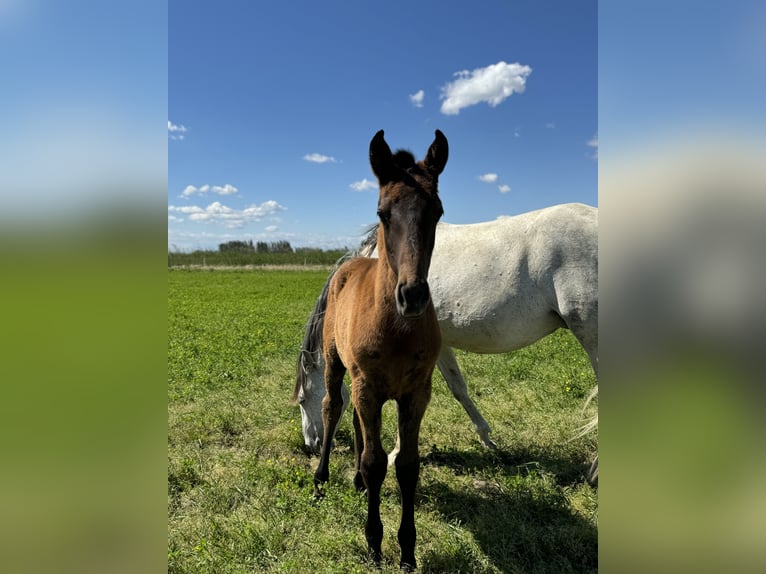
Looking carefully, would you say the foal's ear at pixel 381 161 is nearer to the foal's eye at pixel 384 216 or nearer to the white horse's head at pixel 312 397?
the foal's eye at pixel 384 216

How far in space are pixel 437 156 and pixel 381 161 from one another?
0.40 m

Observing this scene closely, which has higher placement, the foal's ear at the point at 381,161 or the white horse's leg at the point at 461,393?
the foal's ear at the point at 381,161

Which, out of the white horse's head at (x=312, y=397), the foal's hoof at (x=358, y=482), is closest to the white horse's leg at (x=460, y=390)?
the white horse's head at (x=312, y=397)

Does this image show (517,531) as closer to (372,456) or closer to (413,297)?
(372,456)

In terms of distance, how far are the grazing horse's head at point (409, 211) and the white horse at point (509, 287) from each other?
5.61 feet

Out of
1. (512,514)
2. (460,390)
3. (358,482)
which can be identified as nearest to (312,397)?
(358,482)

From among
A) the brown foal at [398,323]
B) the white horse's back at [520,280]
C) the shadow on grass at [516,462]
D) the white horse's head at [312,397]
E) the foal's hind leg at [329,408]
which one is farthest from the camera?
the white horse's head at [312,397]

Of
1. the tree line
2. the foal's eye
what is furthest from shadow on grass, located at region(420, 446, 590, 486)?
the tree line

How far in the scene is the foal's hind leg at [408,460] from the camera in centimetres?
285

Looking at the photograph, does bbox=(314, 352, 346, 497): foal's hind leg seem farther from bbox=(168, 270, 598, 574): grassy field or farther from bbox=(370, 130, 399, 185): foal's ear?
bbox=(370, 130, 399, 185): foal's ear

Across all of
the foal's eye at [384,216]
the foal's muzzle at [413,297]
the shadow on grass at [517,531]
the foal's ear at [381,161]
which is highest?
the foal's ear at [381,161]

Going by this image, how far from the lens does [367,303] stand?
282cm

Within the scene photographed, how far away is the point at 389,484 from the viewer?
3947 mm
